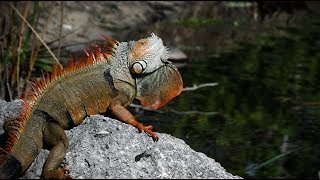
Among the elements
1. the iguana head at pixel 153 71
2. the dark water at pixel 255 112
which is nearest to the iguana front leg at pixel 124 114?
the iguana head at pixel 153 71

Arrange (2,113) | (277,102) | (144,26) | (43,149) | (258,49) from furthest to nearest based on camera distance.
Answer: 1. (144,26)
2. (258,49)
3. (277,102)
4. (2,113)
5. (43,149)

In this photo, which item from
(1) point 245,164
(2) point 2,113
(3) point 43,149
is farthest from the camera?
(1) point 245,164

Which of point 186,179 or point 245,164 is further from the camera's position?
point 245,164

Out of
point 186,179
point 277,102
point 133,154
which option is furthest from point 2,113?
point 277,102

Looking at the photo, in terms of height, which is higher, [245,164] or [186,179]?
[186,179]

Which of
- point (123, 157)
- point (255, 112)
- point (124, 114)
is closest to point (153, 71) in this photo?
point (124, 114)

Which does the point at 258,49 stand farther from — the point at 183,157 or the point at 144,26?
A: the point at 183,157
